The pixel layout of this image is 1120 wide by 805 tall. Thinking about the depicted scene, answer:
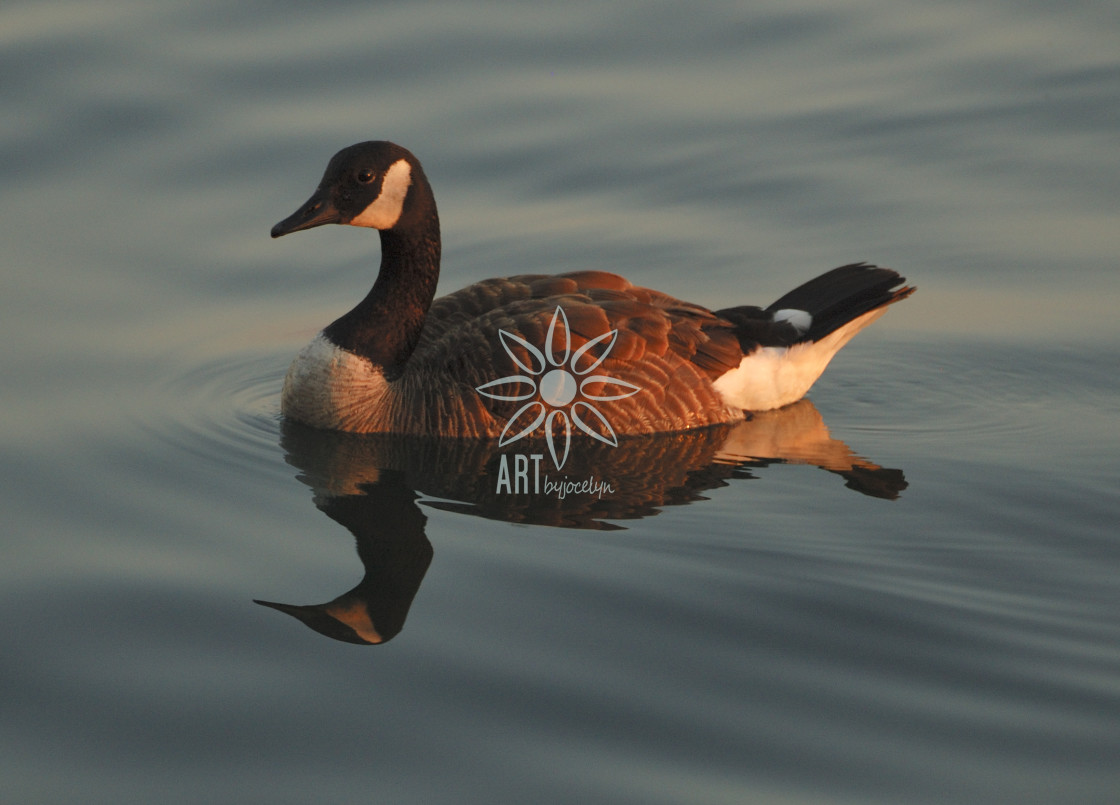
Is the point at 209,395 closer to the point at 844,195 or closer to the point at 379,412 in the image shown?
the point at 379,412

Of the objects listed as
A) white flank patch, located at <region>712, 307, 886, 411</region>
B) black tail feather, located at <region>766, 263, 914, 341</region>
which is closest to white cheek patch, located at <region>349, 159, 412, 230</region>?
white flank patch, located at <region>712, 307, 886, 411</region>

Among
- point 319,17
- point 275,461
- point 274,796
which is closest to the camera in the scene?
point 274,796

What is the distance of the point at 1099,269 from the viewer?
472 inches

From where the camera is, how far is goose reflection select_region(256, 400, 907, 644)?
Result: 809cm

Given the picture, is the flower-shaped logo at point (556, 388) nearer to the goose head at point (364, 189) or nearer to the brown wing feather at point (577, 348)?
the brown wing feather at point (577, 348)

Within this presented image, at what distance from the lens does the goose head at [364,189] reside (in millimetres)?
9586

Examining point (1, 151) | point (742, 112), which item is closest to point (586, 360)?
point (742, 112)

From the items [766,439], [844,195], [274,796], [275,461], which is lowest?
[274,796]

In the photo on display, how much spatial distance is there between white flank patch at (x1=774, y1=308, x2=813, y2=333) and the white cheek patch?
110 inches

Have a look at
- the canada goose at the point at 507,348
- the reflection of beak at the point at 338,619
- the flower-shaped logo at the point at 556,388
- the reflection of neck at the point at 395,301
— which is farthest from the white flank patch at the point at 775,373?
the reflection of beak at the point at 338,619

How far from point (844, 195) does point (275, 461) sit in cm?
645

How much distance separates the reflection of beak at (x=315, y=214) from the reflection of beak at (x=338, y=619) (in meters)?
3.17

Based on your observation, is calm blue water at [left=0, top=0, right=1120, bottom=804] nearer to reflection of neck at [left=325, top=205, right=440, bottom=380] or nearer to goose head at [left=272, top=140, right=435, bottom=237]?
reflection of neck at [left=325, top=205, right=440, bottom=380]

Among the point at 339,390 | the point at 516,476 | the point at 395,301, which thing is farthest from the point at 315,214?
the point at 516,476
